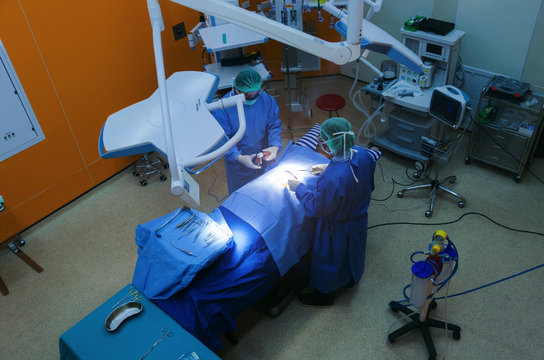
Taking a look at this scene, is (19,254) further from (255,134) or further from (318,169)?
(318,169)

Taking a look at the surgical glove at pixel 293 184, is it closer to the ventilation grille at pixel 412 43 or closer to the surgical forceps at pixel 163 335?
the surgical forceps at pixel 163 335

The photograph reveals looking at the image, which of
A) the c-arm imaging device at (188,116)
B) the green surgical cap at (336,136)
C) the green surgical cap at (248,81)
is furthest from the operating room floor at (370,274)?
the c-arm imaging device at (188,116)

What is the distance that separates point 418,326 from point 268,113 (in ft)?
5.80

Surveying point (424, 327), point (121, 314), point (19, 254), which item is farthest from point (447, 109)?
point (19, 254)

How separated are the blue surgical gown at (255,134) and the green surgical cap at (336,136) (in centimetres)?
76

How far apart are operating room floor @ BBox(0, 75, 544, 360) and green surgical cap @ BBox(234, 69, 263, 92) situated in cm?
136

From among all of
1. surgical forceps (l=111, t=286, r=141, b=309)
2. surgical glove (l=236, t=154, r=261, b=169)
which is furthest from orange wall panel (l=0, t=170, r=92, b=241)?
surgical forceps (l=111, t=286, r=141, b=309)

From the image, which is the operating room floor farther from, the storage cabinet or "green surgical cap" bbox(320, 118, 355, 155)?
"green surgical cap" bbox(320, 118, 355, 155)

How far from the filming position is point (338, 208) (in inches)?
98.3

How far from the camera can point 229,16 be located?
115 cm

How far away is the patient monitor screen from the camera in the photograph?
3.08m

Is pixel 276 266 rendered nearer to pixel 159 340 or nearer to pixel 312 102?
pixel 159 340

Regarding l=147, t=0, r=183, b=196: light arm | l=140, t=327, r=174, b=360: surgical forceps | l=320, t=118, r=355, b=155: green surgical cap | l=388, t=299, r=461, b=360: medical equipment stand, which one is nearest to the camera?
l=147, t=0, r=183, b=196: light arm

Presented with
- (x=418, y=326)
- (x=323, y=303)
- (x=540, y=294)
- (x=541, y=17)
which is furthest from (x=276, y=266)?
(x=541, y=17)
